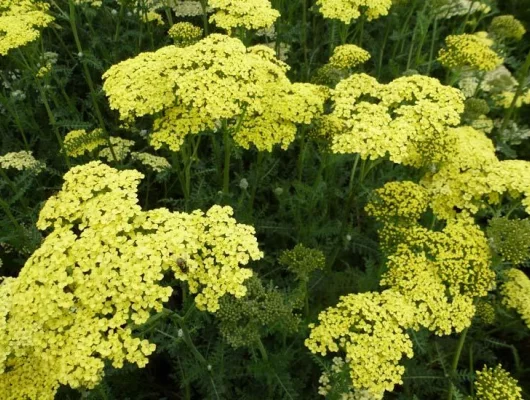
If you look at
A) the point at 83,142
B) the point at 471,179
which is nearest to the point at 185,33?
the point at 83,142

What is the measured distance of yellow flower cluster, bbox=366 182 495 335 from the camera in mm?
3369

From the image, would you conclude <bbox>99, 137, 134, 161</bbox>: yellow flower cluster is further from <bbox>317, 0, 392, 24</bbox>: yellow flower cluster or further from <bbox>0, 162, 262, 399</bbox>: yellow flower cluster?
<bbox>317, 0, 392, 24</bbox>: yellow flower cluster

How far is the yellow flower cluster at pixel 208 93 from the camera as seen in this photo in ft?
11.3

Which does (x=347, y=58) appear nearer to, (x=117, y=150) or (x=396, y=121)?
(x=396, y=121)

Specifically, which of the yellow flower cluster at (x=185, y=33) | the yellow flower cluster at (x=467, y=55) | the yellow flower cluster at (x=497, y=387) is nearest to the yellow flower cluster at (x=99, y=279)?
the yellow flower cluster at (x=497, y=387)

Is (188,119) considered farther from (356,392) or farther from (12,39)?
(356,392)

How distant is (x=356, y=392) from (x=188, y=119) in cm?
219

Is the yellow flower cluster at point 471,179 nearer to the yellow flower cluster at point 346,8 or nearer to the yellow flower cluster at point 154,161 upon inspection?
the yellow flower cluster at point 346,8

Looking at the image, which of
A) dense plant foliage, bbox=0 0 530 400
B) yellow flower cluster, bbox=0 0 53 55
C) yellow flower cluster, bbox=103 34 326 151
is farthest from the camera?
yellow flower cluster, bbox=0 0 53 55

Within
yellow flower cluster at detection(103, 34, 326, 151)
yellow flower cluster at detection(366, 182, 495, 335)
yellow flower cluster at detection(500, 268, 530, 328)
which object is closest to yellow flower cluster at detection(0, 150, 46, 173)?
yellow flower cluster at detection(103, 34, 326, 151)

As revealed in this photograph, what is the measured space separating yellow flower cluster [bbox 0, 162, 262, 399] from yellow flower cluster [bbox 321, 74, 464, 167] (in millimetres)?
1253

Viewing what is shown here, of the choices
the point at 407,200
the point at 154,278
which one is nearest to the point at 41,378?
the point at 154,278

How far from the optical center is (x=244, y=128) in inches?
155

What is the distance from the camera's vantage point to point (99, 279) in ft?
8.53
